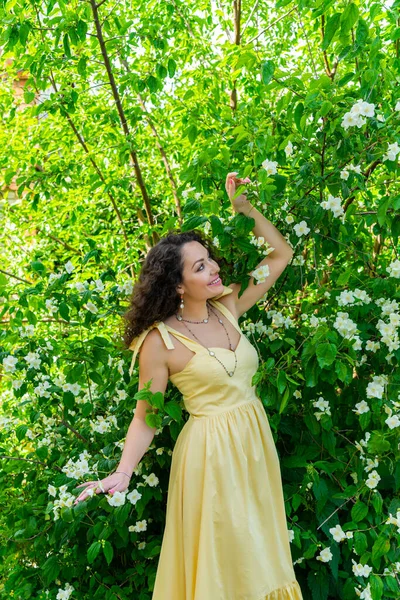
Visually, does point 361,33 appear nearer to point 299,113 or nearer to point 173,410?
point 299,113

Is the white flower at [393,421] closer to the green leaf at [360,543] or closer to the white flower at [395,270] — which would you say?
the green leaf at [360,543]

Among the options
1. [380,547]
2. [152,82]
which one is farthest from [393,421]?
[152,82]

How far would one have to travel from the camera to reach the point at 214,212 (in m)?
1.95

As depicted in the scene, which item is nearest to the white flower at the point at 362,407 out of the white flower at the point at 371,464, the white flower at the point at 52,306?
the white flower at the point at 371,464

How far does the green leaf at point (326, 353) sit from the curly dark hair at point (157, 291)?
49 cm

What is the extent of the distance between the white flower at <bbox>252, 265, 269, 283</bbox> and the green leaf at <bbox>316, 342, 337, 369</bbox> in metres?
0.34

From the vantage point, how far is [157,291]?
6.58 ft

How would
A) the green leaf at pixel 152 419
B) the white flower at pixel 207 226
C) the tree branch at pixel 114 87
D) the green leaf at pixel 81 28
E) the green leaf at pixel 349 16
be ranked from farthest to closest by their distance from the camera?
1. the tree branch at pixel 114 87
2. the green leaf at pixel 81 28
3. the white flower at pixel 207 226
4. the green leaf at pixel 152 419
5. the green leaf at pixel 349 16

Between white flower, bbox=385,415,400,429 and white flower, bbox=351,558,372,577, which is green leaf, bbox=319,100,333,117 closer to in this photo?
white flower, bbox=385,415,400,429

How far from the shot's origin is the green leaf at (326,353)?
5.83 ft

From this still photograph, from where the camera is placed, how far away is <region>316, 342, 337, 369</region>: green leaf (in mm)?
1778

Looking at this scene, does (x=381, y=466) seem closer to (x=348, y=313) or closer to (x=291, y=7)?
(x=348, y=313)

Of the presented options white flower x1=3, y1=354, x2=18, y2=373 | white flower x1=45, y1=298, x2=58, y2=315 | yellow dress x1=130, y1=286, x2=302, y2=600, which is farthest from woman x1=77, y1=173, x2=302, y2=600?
white flower x1=3, y1=354, x2=18, y2=373

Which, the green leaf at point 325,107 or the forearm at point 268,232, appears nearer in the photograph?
the green leaf at point 325,107
